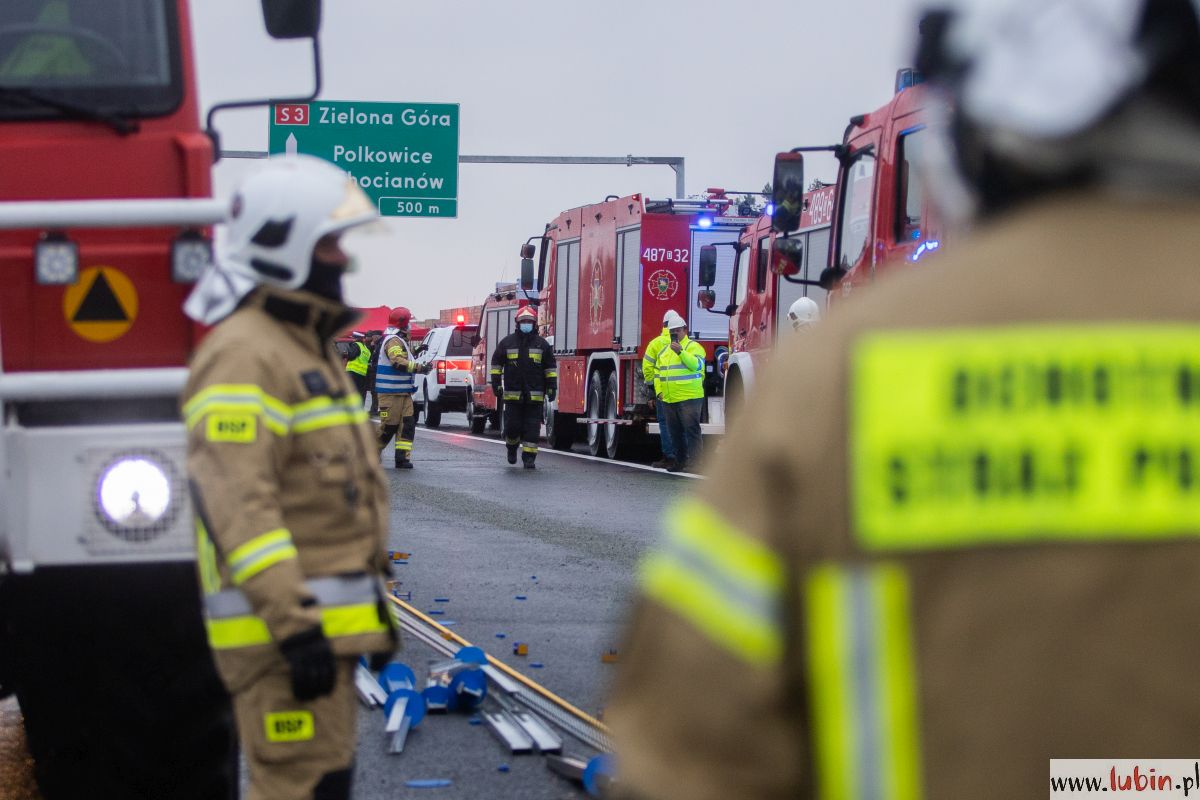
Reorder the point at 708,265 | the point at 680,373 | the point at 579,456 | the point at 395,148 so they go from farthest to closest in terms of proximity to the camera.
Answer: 1. the point at 395,148
2. the point at 579,456
3. the point at 680,373
4. the point at 708,265

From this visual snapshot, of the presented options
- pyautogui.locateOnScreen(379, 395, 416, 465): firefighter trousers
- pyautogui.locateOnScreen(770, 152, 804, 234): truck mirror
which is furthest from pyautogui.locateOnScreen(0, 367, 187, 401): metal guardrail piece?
pyautogui.locateOnScreen(379, 395, 416, 465): firefighter trousers

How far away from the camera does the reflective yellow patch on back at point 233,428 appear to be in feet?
11.0

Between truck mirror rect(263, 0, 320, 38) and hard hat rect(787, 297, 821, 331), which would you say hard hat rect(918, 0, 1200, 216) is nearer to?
truck mirror rect(263, 0, 320, 38)

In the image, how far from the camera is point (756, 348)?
17734 mm

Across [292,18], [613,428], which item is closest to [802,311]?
[292,18]

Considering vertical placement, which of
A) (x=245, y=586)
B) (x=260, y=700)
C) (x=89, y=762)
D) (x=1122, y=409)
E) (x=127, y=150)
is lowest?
(x=89, y=762)

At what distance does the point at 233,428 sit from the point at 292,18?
176cm

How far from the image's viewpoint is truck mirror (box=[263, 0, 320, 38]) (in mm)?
4727

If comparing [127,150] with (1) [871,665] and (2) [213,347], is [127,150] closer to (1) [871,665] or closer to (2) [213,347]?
(2) [213,347]

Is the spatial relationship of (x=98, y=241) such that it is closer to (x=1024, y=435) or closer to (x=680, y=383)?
(x=1024, y=435)

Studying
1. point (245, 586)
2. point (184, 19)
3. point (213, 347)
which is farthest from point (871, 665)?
point (184, 19)

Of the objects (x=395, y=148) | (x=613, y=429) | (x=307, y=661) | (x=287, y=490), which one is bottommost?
(x=613, y=429)

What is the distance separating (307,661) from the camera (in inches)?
129

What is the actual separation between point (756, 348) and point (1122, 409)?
16.3m
